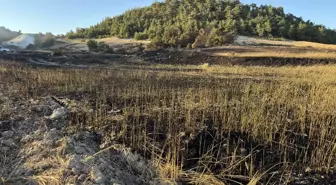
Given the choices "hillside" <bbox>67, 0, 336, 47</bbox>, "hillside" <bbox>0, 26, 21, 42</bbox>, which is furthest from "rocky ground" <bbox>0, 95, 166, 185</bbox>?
"hillside" <bbox>0, 26, 21, 42</bbox>

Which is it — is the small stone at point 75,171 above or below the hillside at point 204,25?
below

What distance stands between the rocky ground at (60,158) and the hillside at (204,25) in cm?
2467

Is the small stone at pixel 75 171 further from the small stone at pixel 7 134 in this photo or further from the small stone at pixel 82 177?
the small stone at pixel 7 134

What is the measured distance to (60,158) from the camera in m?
3.66

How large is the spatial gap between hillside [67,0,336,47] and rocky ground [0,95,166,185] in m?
24.7

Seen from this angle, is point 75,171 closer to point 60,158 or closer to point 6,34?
point 60,158

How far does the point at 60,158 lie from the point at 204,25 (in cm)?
3764

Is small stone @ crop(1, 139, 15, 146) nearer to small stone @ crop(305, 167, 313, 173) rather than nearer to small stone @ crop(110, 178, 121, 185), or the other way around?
small stone @ crop(110, 178, 121, 185)

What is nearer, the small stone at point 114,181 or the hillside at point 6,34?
the small stone at point 114,181

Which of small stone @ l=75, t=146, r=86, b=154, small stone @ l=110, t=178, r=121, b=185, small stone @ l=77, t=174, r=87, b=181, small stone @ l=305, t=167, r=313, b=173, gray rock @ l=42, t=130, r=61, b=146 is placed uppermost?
gray rock @ l=42, t=130, r=61, b=146

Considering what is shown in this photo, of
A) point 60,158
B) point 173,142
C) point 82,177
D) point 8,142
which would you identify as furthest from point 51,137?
point 173,142

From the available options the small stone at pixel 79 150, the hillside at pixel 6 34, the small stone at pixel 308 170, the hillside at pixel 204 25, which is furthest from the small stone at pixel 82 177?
the hillside at pixel 6 34

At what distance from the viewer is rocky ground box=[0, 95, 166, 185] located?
335 cm

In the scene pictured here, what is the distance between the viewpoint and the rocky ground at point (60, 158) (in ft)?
11.0
